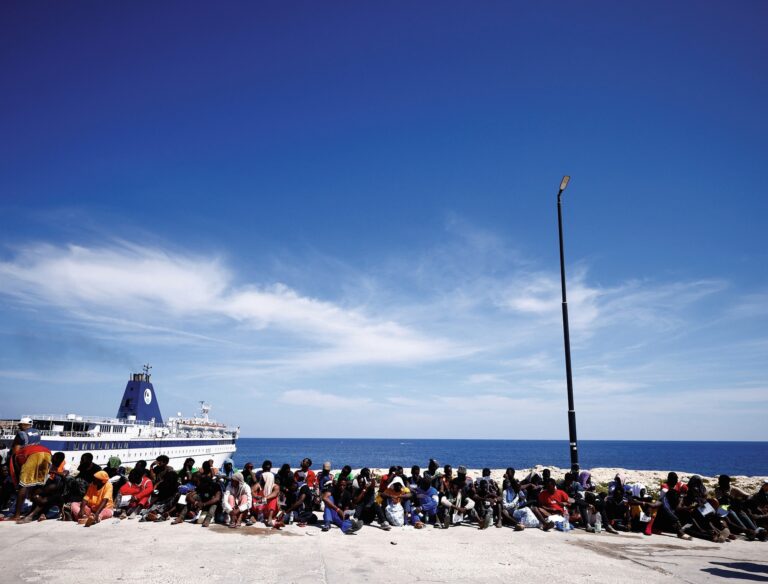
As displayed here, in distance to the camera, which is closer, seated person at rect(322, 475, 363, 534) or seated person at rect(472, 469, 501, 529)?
seated person at rect(322, 475, 363, 534)

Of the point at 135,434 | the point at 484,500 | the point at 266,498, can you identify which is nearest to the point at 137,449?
the point at 135,434

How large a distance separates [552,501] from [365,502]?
213 inches

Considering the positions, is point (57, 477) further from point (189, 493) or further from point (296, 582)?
point (296, 582)

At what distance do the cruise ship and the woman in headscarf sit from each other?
28897 mm

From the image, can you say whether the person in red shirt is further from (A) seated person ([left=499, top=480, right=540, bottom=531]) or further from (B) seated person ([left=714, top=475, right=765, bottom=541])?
(B) seated person ([left=714, top=475, right=765, bottom=541])

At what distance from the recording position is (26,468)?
11.7m

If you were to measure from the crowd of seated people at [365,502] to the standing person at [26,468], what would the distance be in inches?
2.9

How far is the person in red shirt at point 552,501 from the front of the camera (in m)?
13.2

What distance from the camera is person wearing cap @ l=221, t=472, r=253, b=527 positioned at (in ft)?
38.7

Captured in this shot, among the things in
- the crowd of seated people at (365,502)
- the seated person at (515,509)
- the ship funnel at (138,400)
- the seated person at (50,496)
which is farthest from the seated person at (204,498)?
the ship funnel at (138,400)

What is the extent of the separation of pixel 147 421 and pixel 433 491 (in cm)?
4626

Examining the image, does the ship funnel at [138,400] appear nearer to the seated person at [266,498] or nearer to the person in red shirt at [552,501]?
the seated person at [266,498]

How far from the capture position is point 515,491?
45.5ft

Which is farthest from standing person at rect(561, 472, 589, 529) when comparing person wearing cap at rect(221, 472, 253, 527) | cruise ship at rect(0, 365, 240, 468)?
cruise ship at rect(0, 365, 240, 468)
